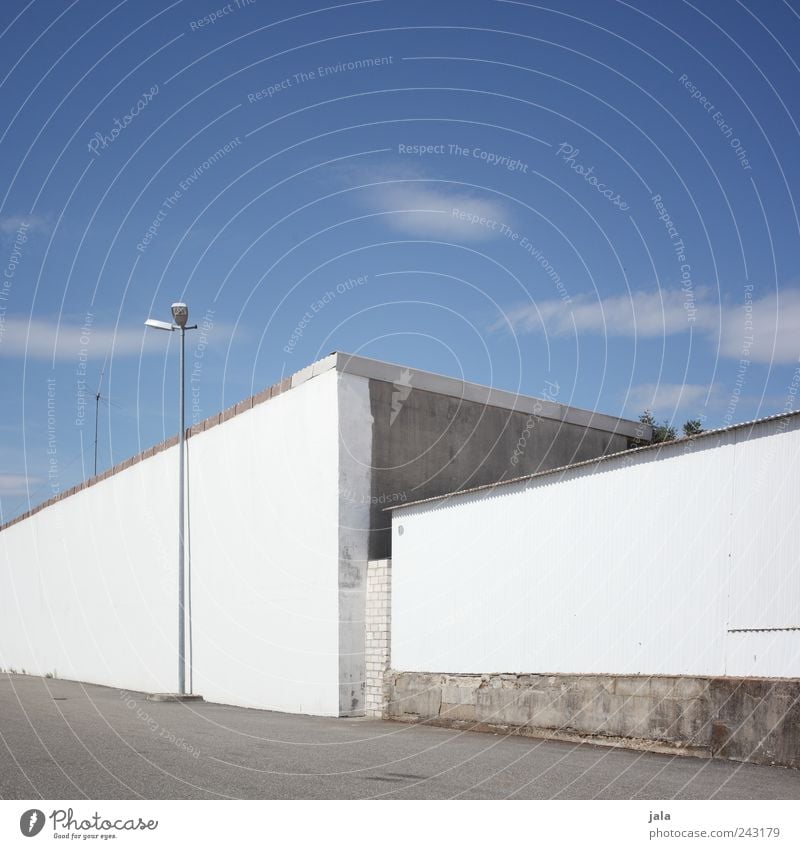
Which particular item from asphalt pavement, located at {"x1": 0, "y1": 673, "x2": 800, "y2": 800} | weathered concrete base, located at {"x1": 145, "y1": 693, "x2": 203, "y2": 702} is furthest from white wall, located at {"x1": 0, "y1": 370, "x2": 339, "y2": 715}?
asphalt pavement, located at {"x1": 0, "y1": 673, "x2": 800, "y2": 800}

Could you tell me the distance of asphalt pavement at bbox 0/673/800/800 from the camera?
776 cm

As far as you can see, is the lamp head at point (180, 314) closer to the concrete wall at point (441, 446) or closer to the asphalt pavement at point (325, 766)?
the concrete wall at point (441, 446)

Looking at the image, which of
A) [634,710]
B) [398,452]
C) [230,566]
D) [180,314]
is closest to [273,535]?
[230,566]

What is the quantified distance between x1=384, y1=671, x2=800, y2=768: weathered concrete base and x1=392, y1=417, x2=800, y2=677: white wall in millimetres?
197

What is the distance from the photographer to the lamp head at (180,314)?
69.2 ft

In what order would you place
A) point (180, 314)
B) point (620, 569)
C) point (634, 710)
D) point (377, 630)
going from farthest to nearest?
point (180, 314)
point (377, 630)
point (620, 569)
point (634, 710)

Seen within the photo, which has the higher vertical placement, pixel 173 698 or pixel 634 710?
pixel 634 710

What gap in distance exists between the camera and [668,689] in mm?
11758

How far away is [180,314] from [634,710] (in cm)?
1317

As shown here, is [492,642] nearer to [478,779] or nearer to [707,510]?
[707,510]

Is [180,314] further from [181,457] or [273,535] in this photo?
[273,535]

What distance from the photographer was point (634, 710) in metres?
12.2
